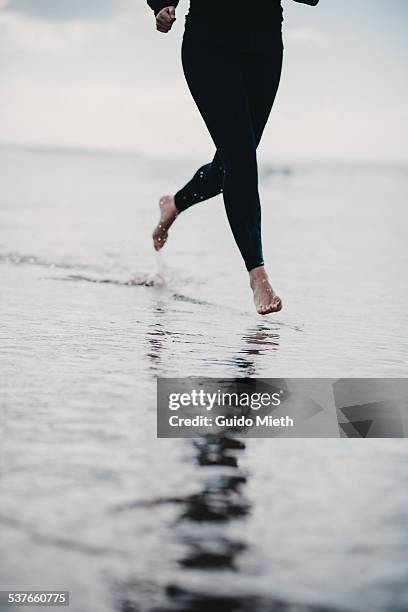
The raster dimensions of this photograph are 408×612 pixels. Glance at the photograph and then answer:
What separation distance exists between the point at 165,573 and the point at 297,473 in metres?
0.46

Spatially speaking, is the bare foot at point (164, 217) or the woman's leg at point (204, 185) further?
the bare foot at point (164, 217)

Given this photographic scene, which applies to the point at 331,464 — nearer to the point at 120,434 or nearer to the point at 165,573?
the point at 120,434

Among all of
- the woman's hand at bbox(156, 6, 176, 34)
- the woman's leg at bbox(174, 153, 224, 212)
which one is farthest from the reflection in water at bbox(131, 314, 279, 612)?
the woman's leg at bbox(174, 153, 224, 212)

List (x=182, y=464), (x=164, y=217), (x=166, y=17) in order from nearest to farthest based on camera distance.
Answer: (x=182, y=464)
(x=166, y=17)
(x=164, y=217)

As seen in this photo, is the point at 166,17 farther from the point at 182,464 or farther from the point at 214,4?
the point at 182,464

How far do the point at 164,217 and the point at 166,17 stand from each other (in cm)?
113

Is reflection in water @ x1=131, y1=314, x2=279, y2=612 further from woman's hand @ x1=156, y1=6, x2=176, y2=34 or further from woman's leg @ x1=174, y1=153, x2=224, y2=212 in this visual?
woman's leg @ x1=174, y1=153, x2=224, y2=212

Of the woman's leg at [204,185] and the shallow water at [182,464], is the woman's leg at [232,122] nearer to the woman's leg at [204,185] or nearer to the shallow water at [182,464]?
the shallow water at [182,464]

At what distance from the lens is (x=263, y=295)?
3.00 meters

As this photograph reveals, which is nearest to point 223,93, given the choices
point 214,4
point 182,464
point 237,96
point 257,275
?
point 237,96

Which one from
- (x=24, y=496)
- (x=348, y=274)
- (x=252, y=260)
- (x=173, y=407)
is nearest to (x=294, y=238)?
(x=348, y=274)

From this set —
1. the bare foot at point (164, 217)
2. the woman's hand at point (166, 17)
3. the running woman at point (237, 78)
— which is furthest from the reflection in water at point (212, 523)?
the bare foot at point (164, 217)

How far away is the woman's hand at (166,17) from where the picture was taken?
9.67ft

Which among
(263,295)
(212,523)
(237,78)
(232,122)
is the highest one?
(237,78)
